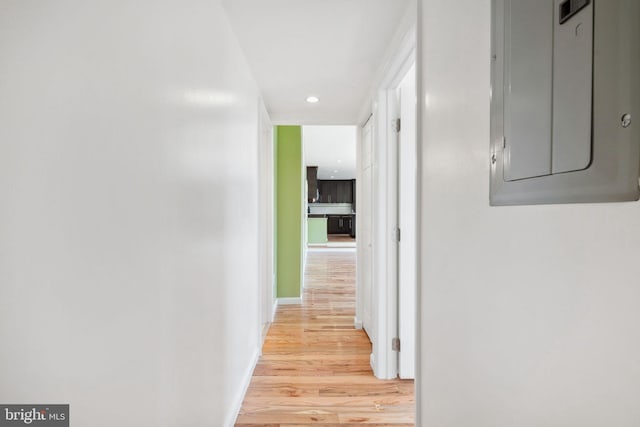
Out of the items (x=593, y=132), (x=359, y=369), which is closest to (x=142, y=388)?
(x=593, y=132)

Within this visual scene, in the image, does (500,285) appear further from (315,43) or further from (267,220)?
(267,220)

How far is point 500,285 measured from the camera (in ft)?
2.62

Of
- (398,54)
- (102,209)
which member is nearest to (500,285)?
(102,209)

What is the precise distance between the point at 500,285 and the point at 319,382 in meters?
1.87

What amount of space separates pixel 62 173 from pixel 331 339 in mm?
2815

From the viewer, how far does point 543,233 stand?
645 millimetres

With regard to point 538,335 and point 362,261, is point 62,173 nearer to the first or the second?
point 538,335

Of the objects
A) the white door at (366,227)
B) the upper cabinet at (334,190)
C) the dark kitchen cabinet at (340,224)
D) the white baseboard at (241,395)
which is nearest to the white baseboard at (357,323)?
the white door at (366,227)

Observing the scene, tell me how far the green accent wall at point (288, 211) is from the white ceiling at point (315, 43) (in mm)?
1098

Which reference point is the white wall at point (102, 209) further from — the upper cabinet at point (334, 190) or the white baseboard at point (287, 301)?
the upper cabinet at point (334, 190)

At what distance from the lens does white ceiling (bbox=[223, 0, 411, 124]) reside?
1.66 meters

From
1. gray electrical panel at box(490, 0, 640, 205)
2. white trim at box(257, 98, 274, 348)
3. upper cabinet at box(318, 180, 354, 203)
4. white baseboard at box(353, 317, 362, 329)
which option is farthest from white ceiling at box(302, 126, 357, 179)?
gray electrical panel at box(490, 0, 640, 205)

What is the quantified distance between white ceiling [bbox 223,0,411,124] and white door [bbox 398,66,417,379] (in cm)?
37

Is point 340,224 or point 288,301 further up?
point 340,224
